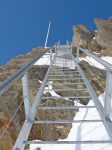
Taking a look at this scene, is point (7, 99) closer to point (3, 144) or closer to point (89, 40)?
point (3, 144)

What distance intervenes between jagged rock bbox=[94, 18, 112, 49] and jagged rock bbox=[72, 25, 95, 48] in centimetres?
259

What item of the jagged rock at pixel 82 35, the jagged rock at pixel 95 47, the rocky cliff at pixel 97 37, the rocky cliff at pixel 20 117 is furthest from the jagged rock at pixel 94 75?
the jagged rock at pixel 82 35

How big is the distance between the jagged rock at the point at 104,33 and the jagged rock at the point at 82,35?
2.59 m

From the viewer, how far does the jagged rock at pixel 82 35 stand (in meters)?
38.0

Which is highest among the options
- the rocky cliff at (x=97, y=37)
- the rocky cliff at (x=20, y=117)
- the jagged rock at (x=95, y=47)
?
the rocky cliff at (x=97, y=37)

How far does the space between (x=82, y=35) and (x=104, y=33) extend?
6.65 meters

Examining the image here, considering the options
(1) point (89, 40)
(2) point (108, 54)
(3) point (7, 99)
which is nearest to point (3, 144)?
(3) point (7, 99)

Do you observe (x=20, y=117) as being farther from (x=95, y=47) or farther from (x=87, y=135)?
(x=95, y=47)

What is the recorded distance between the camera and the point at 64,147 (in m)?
6.20

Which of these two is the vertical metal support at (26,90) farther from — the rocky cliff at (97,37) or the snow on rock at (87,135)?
the rocky cliff at (97,37)

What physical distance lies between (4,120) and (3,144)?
28.4 inches

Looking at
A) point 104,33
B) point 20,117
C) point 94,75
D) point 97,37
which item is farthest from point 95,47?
point 20,117

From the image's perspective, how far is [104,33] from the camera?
32.7 metres

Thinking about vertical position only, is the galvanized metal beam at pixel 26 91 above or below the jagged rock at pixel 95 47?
above
